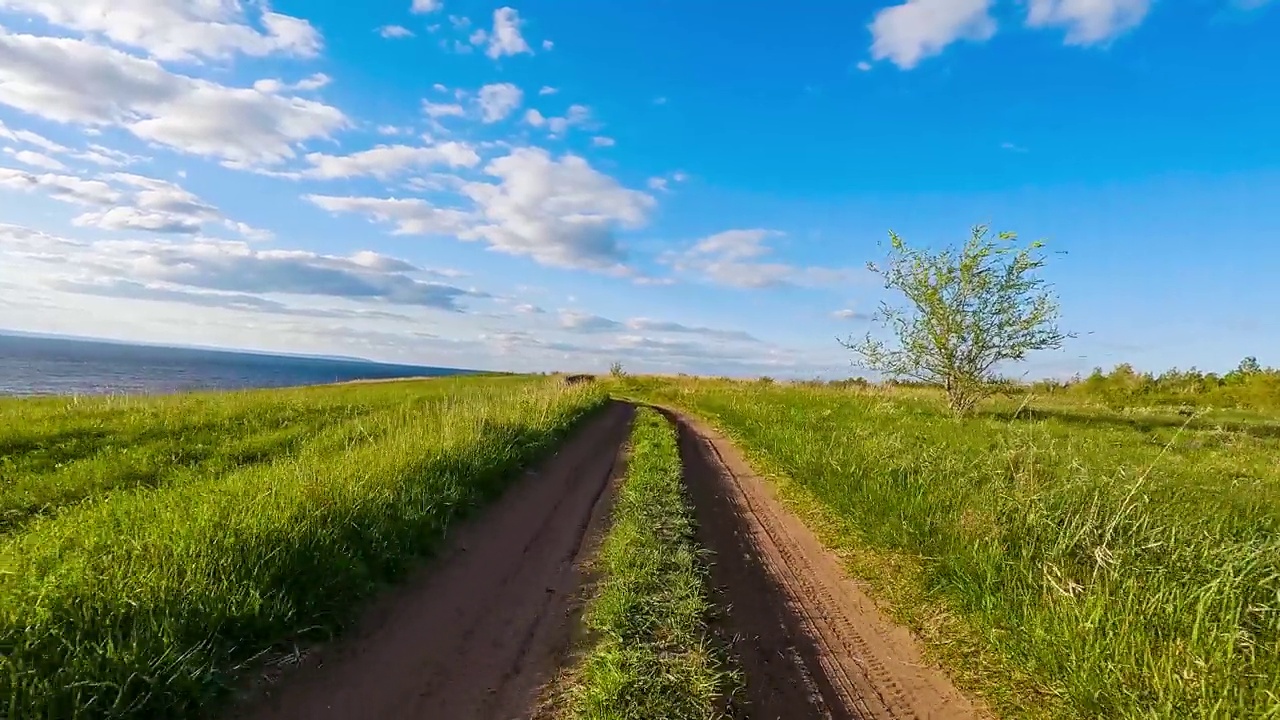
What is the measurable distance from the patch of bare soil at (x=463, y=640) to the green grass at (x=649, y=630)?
35cm

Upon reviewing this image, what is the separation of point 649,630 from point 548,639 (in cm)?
85

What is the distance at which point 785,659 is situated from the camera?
4.86m

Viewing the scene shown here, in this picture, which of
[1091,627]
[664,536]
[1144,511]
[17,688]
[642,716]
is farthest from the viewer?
[664,536]

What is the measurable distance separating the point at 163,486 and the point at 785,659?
796cm

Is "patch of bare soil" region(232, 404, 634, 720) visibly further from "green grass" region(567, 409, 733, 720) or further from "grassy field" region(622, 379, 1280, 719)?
"grassy field" region(622, 379, 1280, 719)

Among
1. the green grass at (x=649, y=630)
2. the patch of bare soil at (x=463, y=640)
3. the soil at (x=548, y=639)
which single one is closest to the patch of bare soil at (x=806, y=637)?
the soil at (x=548, y=639)

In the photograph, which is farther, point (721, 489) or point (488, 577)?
point (721, 489)

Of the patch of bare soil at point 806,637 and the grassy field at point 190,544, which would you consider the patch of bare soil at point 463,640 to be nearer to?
the grassy field at point 190,544

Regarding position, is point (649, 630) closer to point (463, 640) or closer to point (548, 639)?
point (548, 639)

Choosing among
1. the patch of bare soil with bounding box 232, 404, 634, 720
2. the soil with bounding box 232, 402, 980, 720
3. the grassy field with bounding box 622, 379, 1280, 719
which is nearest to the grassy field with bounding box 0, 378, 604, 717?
the patch of bare soil with bounding box 232, 404, 634, 720

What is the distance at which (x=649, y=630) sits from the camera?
16.4 feet

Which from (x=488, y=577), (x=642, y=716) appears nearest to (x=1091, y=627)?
(x=642, y=716)

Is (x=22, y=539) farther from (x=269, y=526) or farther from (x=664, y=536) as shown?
(x=664, y=536)

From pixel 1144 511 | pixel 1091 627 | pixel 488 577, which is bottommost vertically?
pixel 488 577
